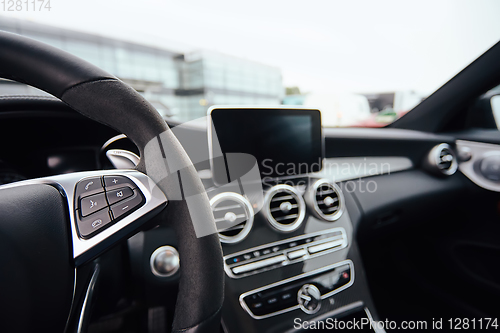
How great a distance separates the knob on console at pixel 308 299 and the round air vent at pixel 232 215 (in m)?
0.28

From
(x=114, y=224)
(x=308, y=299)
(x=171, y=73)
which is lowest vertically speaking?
(x=308, y=299)

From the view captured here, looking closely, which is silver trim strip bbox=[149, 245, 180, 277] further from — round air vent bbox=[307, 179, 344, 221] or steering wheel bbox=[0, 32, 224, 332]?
round air vent bbox=[307, 179, 344, 221]

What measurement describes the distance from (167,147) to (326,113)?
856 mm

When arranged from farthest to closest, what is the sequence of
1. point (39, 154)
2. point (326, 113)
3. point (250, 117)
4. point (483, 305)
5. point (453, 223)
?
1. point (453, 223)
2. point (483, 305)
3. point (326, 113)
4. point (250, 117)
5. point (39, 154)

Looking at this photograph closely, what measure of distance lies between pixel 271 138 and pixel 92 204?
706 mm

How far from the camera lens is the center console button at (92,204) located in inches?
19.5

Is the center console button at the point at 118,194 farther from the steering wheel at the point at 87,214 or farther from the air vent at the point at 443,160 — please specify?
the air vent at the point at 443,160

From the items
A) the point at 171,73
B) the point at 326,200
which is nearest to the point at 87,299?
the point at 326,200

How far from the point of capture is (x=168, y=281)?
0.80 metres

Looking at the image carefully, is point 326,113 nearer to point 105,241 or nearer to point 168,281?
point 168,281

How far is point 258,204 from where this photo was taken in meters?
1.05

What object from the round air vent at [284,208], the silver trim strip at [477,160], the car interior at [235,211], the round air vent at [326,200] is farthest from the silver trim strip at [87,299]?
the silver trim strip at [477,160]

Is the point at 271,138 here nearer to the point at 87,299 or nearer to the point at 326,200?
the point at 326,200

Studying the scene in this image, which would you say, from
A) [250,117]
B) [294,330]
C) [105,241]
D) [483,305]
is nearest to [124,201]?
[105,241]
